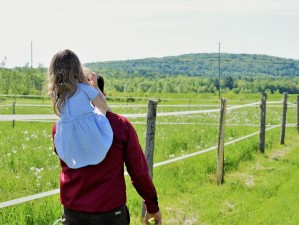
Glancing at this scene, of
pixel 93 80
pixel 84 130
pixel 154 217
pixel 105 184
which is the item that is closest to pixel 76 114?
pixel 84 130

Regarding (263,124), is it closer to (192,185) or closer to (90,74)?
(192,185)

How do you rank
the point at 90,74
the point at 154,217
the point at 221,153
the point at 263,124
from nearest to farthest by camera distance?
the point at 90,74 → the point at 154,217 → the point at 221,153 → the point at 263,124

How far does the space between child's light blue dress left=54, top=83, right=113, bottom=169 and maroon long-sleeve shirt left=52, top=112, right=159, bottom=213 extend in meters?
0.08

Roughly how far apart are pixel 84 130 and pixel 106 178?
334 mm

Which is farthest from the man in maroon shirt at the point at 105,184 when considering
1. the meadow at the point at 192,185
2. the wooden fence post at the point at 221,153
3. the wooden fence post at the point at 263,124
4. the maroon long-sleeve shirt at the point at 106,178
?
the wooden fence post at the point at 263,124

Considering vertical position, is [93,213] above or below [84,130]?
below

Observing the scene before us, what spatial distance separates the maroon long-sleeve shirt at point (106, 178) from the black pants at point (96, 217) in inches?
1.4

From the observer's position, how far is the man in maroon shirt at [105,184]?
299 centimetres

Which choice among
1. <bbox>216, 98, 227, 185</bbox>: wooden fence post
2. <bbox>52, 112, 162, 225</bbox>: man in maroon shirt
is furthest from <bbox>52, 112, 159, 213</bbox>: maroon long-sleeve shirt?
<bbox>216, 98, 227, 185</bbox>: wooden fence post

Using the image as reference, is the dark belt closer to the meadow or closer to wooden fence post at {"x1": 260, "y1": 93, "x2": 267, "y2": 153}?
the meadow

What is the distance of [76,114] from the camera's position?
2.91 meters

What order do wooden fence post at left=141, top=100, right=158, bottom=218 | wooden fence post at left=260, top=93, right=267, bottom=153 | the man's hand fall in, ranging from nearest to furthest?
the man's hand, wooden fence post at left=141, top=100, right=158, bottom=218, wooden fence post at left=260, top=93, right=267, bottom=153

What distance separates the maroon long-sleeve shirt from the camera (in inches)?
118

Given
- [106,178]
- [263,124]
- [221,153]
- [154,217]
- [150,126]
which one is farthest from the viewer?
[263,124]
